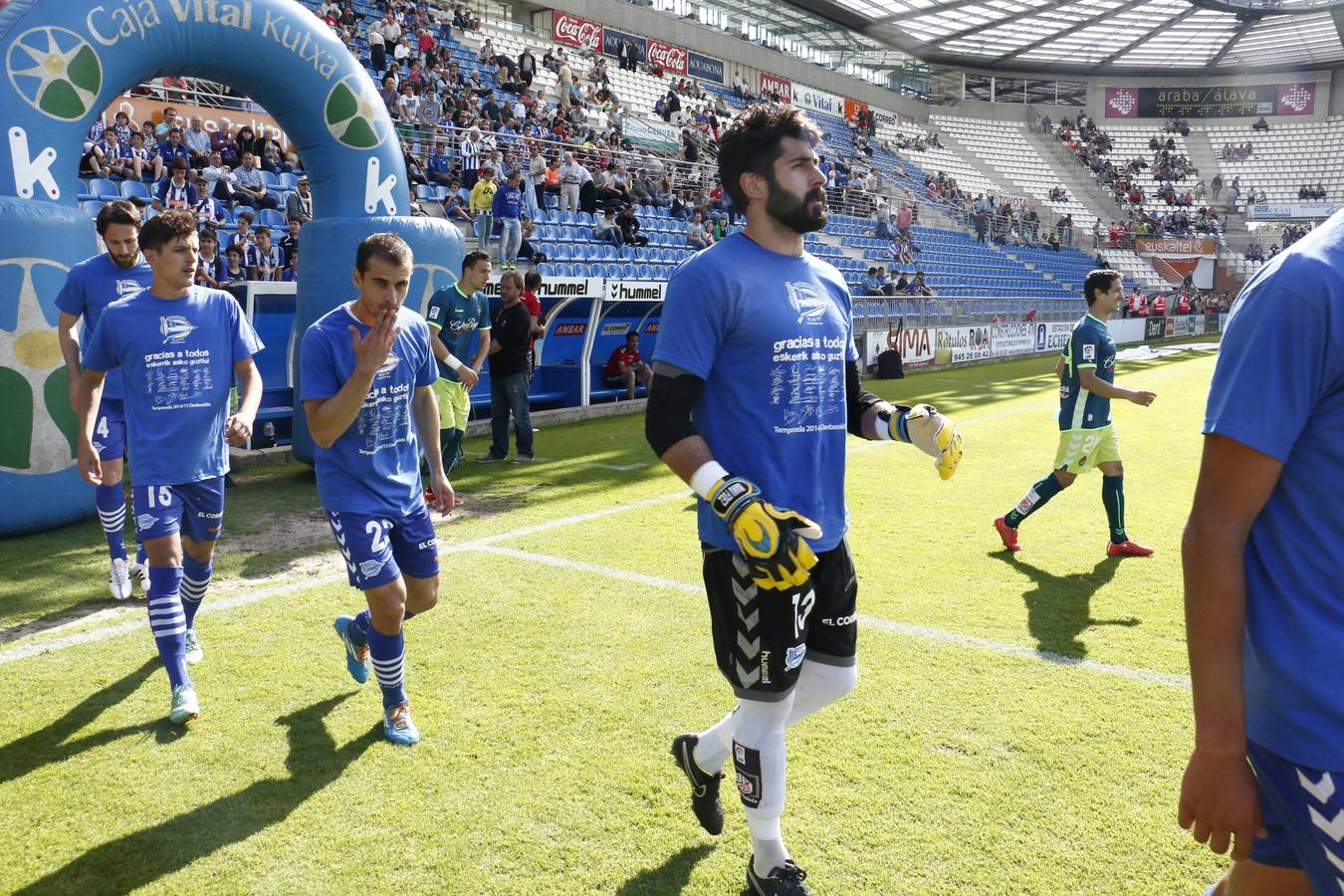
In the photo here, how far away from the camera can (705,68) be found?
36.5m

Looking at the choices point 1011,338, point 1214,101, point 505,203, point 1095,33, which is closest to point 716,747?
point 505,203

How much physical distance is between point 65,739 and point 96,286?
2827mm

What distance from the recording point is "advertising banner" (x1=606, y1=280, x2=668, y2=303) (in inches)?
534

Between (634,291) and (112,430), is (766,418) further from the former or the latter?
(634,291)

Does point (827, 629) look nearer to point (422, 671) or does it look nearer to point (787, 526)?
point (787, 526)

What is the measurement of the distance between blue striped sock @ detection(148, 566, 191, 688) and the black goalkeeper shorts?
2563 mm

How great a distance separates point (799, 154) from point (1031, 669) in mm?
3000

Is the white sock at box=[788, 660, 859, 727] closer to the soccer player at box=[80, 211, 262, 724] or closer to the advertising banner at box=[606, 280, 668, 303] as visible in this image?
the soccer player at box=[80, 211, 262, 724]

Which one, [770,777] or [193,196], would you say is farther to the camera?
[193,196]

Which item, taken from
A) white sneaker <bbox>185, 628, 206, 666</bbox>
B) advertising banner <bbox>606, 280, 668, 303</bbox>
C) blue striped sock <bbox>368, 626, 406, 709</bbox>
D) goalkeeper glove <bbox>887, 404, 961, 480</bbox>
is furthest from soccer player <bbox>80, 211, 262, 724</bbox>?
advertising banner <bbox>606, 280, 668, 303</bbox>

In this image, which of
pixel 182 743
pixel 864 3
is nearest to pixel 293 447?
pixel 182 743

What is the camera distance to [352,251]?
28.5 ft

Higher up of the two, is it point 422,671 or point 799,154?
point 799,154

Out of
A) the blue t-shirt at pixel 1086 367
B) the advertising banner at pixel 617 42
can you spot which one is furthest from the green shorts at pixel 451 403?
the advertising banner at pixel 617 42
